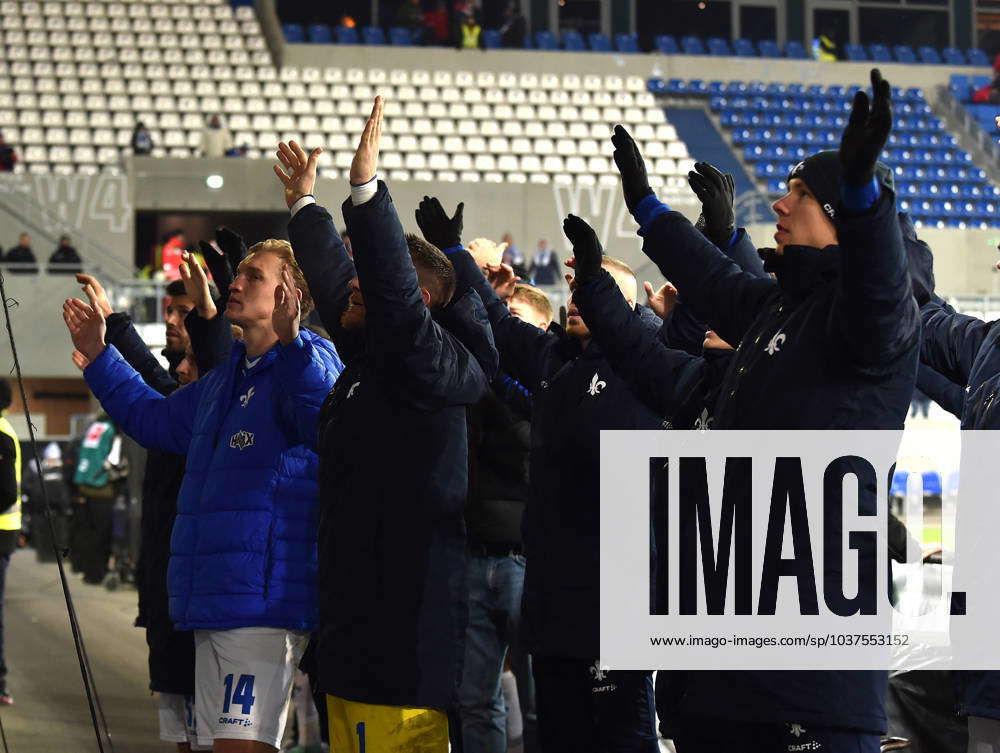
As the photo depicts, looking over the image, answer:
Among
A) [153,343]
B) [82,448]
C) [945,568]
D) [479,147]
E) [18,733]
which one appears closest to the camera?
[945,568]

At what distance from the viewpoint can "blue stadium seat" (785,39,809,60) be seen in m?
26.5

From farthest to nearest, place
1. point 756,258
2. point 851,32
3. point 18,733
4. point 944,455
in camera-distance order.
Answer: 1. point 851,32
2. point 944,455
3. point 18,733
4. point 756,258

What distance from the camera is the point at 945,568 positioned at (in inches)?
214

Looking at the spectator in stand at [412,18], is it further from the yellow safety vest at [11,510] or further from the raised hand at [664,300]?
the raised hand at [664,300]

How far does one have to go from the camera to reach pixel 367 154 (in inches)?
128

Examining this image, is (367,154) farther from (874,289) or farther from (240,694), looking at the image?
(240,694)

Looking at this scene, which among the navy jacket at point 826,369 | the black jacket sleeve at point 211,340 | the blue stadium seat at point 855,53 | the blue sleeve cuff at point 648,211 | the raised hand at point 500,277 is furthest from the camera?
the blue stadium seat at point 855,53

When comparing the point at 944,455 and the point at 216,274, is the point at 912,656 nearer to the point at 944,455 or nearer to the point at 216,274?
the point at 216,274

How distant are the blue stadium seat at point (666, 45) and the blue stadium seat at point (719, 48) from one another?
0.62 m

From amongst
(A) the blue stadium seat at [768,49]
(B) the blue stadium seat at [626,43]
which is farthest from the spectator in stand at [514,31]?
(A) the blue stadium seat at [768,49]

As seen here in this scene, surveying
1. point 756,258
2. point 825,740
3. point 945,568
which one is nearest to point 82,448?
point 945,568

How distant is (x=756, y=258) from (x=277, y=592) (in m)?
1.43

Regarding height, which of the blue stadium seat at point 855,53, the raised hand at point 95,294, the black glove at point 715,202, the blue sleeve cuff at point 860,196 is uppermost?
the blue stadium seat at point 855,53

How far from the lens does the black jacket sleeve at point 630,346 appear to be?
3457 mm
